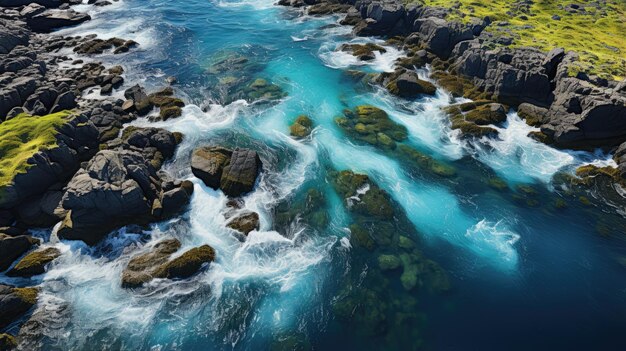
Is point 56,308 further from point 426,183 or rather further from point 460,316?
point 426,183

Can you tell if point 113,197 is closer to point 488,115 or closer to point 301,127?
point 301,127

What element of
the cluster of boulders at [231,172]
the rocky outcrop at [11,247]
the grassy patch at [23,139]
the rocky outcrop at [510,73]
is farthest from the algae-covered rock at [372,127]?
the rocky outcrop at [11,247]

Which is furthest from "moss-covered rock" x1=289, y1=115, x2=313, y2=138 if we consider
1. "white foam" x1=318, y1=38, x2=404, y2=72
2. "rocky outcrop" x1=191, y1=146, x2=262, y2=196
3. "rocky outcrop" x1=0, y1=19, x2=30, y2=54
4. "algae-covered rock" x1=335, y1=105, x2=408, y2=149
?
"rocky outcrop" x1=0, y1=19, x2=30, y2=54

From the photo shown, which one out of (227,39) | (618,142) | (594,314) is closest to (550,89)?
(618,142)

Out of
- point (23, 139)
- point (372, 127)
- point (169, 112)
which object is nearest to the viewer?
point (23, 139)

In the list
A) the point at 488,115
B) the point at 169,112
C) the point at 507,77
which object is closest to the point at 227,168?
the point at 169,112

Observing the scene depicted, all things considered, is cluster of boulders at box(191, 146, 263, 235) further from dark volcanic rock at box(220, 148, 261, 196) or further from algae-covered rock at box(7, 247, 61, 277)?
algae-covered rock at box(7, 247, 61, 277)
